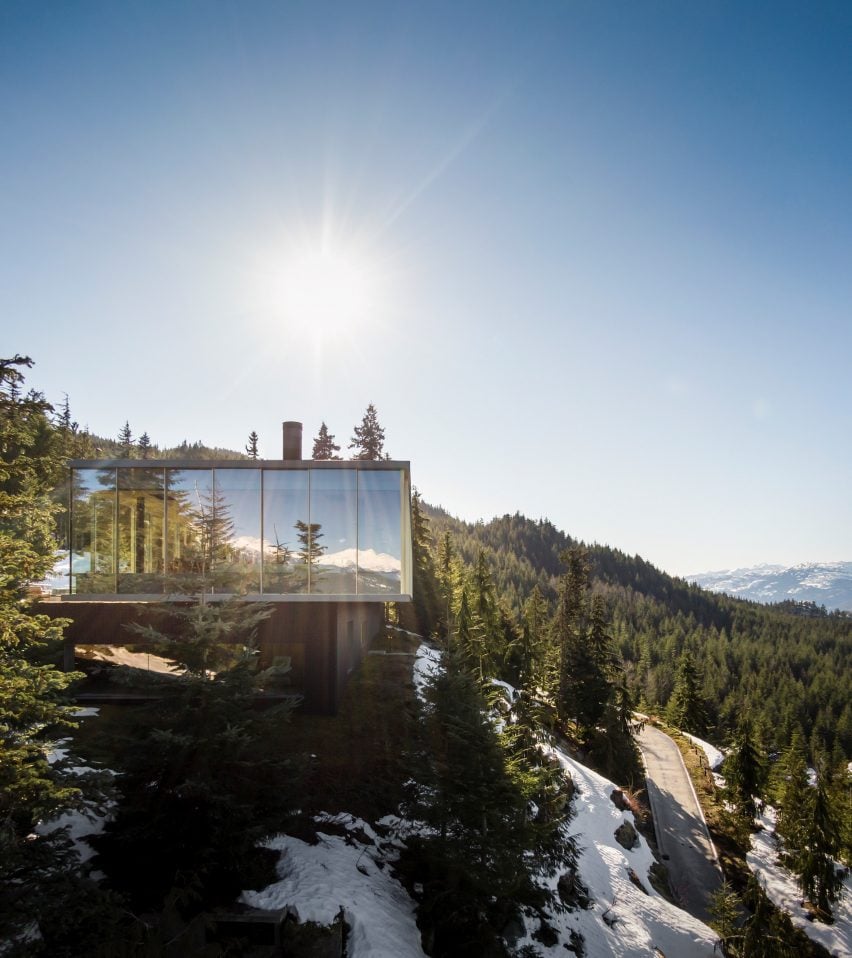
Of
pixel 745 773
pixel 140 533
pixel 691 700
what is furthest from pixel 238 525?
pixel 691 700

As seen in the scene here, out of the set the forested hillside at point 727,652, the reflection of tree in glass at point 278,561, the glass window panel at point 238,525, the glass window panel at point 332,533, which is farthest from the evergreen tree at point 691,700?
the glass window panel at point 238,525

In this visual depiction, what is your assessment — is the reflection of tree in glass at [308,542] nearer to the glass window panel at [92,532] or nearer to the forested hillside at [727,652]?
the glass window panel at [92,532]

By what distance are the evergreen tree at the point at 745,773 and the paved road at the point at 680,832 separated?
8.23 feet

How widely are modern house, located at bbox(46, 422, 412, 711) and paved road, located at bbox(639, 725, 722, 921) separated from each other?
21.5m

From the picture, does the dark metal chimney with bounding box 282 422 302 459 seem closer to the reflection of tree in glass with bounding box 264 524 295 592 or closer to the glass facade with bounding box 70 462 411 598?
the glass facade with bounding box 70 462 411 598

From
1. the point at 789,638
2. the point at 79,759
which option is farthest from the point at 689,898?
the point at 789,638

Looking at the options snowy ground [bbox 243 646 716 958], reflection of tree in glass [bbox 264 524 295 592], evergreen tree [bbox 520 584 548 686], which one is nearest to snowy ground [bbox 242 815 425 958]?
snowy ground [bbox 243 646 716 958]

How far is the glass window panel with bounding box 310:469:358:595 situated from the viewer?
1695 cm

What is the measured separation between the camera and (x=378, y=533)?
56.4ft

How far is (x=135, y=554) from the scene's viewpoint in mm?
16734

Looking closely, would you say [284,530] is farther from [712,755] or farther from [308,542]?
[712,755]

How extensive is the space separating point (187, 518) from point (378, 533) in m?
5.80

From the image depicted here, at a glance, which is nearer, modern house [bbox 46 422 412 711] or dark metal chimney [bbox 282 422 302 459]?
modern house [bbox 46 422 412 711]

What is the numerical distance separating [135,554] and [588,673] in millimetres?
28950
